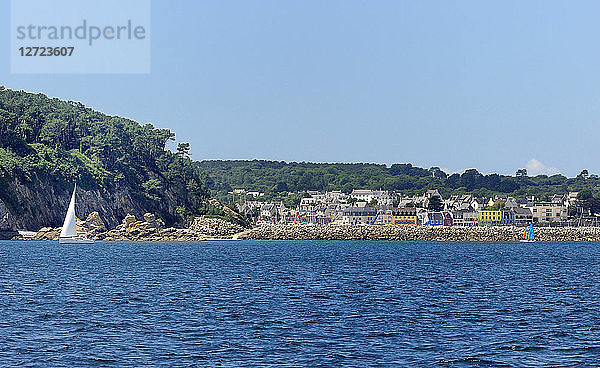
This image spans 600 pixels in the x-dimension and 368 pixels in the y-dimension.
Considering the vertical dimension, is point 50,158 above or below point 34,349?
above

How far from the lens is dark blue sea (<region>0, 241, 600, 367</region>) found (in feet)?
99.6

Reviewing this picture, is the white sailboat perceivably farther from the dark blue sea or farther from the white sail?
the dark blue sea

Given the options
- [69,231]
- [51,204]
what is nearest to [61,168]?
[51,204]

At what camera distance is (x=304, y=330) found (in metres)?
36.6

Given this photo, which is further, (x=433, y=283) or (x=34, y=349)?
(x=433, y=283)

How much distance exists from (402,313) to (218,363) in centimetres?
1636

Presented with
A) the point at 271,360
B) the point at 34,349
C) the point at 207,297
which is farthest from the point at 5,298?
the point at 271,360

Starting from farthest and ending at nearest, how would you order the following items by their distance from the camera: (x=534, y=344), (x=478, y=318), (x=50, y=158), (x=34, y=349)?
(x=50, y=158) → (x=478, y=318) → (x=534, y=344) → (x=34, y=349)

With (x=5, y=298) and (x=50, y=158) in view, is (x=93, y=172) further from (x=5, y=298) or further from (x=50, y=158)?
(x=5, y=298)

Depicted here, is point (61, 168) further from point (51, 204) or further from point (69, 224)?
point (69, 224)

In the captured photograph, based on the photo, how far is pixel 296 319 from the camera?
40.0 metres

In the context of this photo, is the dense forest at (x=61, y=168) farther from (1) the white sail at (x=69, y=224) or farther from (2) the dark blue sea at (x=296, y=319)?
(2) the dark blue sea at (x=296, y=319)

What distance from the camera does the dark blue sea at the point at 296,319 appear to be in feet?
99.6

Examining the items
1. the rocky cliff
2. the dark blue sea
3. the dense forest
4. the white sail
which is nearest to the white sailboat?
the white sail
